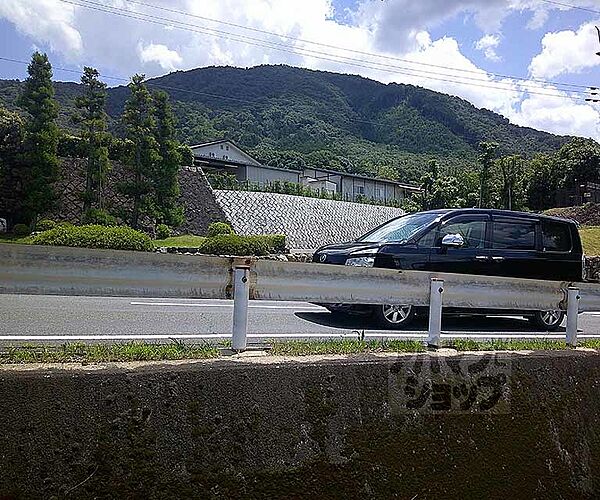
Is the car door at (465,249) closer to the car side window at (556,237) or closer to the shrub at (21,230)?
the car side window at (556,237)

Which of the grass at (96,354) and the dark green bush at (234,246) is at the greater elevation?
the dark green bush at (234,246)

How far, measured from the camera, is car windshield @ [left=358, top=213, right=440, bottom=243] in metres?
7.97

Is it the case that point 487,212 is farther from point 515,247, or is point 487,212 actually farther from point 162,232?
point 162,232

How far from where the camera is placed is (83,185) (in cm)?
3069

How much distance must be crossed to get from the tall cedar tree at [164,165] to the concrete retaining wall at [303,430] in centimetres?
2762

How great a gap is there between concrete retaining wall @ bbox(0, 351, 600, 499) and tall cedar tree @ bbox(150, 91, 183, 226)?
90.6 ft

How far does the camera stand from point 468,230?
823 cm

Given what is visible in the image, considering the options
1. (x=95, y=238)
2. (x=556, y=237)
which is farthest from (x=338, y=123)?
(x=556, y=237)

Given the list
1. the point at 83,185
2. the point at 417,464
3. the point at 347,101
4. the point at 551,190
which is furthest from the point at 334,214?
the point at 347,101

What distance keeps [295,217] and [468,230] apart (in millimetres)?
28368

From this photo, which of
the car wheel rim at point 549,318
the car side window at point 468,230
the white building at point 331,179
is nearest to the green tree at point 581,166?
the white building at point 331,179

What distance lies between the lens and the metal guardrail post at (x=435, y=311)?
4090mm

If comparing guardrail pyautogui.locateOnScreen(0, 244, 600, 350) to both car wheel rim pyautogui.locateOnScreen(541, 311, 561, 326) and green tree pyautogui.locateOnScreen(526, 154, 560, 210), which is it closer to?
car wheel rim pyautogui.locateOnScreen(541, 311, 561, 326)

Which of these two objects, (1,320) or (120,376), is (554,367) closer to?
(120,376)
